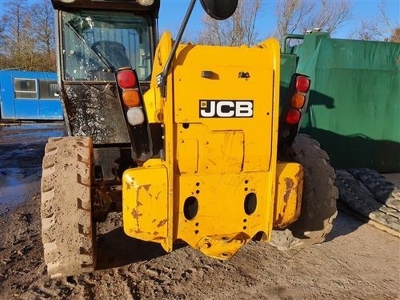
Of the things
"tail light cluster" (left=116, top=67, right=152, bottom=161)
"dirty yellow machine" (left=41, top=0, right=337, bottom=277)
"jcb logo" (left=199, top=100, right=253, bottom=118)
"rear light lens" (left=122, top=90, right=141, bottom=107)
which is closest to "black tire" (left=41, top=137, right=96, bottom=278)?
"dirty yellow machine" (left=41, top=0, right=337, bottom=277)

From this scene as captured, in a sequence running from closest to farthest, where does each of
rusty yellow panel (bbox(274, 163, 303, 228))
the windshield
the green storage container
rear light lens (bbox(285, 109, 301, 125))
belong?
rusty yellow panel (bbox(274, 163, 303, 228)) < rear light lens (bbox(285, 109, 301, 125)) < the windshield < the green storage container

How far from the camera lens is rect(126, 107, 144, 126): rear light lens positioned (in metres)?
2.79

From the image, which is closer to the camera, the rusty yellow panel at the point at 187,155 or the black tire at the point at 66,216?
the rusty yellow panel at the point at 187,155

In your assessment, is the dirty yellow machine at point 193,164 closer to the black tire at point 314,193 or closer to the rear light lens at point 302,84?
the rear light lens at point 302,84

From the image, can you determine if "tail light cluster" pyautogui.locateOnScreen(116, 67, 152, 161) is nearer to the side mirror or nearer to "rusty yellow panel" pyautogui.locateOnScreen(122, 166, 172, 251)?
"rusty yellow panel" pyautogui.locateOnScreen(122, 166, 172, 251)

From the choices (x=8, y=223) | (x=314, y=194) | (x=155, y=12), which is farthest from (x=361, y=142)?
(x=8, y=223)

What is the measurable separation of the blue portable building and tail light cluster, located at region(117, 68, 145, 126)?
48.9ft

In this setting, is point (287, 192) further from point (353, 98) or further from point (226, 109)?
point (353, 98)

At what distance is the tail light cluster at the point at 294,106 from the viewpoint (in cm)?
299

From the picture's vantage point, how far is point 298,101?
9.86 feet

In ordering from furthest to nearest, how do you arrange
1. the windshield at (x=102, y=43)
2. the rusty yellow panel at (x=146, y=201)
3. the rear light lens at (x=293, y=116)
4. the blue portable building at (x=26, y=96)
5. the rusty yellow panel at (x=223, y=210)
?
the blue portable building at (x=26, y=96) < the windshield at (x=102, y=43) < the rear light lens at (x=293, y=116) < the rusty yellow panel at (x=223, y=210) < the rusty yellow panel at (x=146, y=201)

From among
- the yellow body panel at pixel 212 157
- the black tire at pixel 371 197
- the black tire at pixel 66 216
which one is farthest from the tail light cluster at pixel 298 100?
the black tire at pixel 371 197

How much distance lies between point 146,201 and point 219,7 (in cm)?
139

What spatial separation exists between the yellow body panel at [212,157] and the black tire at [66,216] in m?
0.38
